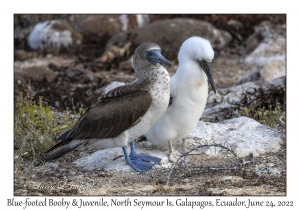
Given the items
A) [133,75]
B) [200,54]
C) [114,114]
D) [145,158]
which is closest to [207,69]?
[200,54]

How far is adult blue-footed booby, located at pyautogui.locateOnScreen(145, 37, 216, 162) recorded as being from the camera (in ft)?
21.1

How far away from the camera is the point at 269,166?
261 inches

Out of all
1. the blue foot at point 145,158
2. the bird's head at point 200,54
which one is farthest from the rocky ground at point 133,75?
the bird's head at point 200,54

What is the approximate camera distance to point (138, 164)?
6602 millimetres

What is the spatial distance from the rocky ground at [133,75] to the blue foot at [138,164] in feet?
0.24

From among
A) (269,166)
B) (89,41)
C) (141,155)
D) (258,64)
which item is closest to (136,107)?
(141,155)

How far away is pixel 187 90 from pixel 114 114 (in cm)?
81

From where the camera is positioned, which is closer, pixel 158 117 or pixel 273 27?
pixel 158 117

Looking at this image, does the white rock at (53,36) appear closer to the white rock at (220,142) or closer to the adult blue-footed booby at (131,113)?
the white rock at (220,142)

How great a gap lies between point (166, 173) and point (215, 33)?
8047 millimetres

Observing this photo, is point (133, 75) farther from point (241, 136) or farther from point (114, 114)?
point (114, 114)
